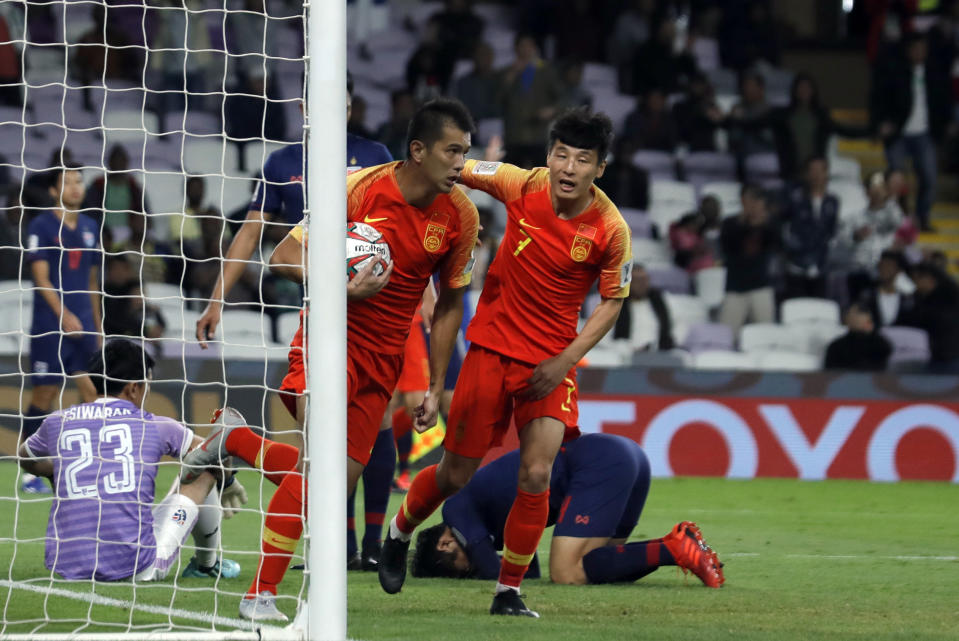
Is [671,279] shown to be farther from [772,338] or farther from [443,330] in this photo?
[443,330]

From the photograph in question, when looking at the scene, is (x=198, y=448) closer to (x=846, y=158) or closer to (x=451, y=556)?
(x=451, y=556)

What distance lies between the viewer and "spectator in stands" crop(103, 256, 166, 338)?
1045 cm

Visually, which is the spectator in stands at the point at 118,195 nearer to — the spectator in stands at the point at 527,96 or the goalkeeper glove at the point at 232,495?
the spectator in stands at the point at 527,96

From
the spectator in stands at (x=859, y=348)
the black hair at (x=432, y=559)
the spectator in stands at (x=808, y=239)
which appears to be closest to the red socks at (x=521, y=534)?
the black hair at (x=432, y=559)

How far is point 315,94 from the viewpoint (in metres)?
4.12

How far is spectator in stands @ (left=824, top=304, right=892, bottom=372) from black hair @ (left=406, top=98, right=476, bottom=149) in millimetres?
7143

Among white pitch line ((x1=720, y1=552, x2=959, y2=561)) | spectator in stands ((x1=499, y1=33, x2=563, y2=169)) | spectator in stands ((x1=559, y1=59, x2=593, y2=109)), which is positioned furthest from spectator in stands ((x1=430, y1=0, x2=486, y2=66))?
white pitch line ((x1=720, y1=552, x2=959, y2=561))

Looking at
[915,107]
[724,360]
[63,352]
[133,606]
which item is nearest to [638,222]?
[724,360]

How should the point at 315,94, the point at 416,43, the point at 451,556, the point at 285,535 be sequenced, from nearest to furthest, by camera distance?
1. the point at 315,94
2. the point at 285,535
3. the point at 451,556
4. the point at 416,43

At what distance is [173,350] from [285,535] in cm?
664

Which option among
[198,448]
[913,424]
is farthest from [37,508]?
[913,424]

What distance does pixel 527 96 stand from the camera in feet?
45.8

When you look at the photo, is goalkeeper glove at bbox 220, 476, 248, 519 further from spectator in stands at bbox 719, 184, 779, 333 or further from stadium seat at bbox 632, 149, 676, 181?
stadium seat at bbox 632, 149, 676, 181

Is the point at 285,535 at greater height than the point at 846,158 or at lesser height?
lesser
